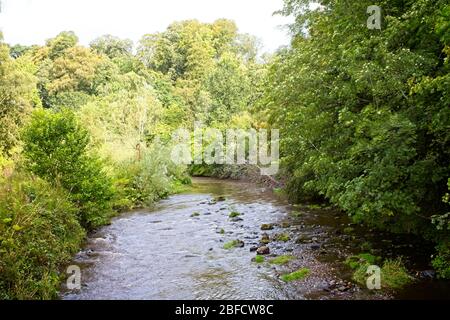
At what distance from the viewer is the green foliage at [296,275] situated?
993 cm

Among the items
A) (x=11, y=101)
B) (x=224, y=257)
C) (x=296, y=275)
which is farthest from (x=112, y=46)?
(x=296, y=275)

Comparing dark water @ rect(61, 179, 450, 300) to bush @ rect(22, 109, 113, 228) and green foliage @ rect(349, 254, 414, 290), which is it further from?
bush @ rect(22, 109, 113, 228)

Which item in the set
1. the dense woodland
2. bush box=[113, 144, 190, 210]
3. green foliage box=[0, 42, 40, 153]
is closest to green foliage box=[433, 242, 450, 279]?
the dense woodland

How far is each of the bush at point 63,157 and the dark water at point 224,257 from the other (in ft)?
5.76

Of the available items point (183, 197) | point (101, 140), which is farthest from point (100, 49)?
point (183, 197)

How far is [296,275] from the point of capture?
10078 millimetres

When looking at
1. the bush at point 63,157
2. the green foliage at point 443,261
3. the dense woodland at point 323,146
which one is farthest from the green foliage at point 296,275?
the bush at point 63,157

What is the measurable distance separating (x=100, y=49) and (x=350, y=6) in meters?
57.5

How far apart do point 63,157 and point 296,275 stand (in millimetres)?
8929

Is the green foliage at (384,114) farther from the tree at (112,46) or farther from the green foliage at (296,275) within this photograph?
the tree at (112,46)

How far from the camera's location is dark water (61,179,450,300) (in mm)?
9219

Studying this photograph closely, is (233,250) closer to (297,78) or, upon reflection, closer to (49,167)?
(297,78)

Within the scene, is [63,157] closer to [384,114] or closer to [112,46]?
[384,114]

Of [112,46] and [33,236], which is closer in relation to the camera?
[33,236]
